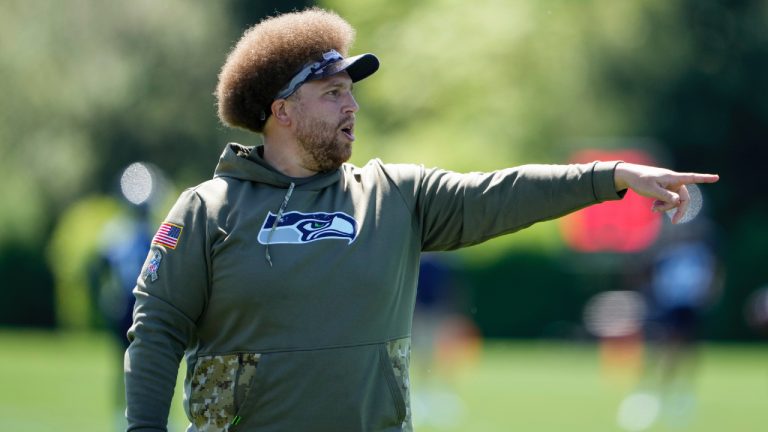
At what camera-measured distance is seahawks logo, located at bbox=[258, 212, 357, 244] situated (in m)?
4.12

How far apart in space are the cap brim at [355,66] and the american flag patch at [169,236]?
72 centimetres

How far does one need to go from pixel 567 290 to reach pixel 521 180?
875 inches

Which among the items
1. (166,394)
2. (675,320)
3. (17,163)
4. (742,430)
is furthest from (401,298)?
(17,163)

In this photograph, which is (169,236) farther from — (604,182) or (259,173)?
(604,182)

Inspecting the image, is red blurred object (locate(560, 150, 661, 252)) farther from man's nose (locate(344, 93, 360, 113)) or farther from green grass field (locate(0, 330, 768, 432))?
man's nose (locate(344, 93, 360, 113))

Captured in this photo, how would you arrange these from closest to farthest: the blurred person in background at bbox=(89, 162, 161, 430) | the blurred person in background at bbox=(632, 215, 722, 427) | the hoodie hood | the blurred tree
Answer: the hoodie hood
the blurred person in background at bbox=(89, 162, 161, 430)
the blurred person in background at bbox=(632, 215, 722, 427)
the blurred tree

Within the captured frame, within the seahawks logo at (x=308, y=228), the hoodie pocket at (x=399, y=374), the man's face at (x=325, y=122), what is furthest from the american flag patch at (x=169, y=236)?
the hoodie pocket at (x=399, y=374)

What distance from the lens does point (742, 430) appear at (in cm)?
1233

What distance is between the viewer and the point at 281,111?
441cm

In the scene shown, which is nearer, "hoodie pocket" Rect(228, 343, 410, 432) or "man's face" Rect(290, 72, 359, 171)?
"hoodie pocket" Rect(228, 343, 410, 432)

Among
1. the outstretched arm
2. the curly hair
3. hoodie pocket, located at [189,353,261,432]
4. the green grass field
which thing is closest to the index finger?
the outstretched arm

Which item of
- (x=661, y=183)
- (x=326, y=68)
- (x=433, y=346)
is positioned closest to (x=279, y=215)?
(x=326, y=68)

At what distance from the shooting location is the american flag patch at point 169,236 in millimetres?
4113

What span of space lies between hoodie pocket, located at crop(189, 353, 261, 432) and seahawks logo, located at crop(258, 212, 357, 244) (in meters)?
0.39
